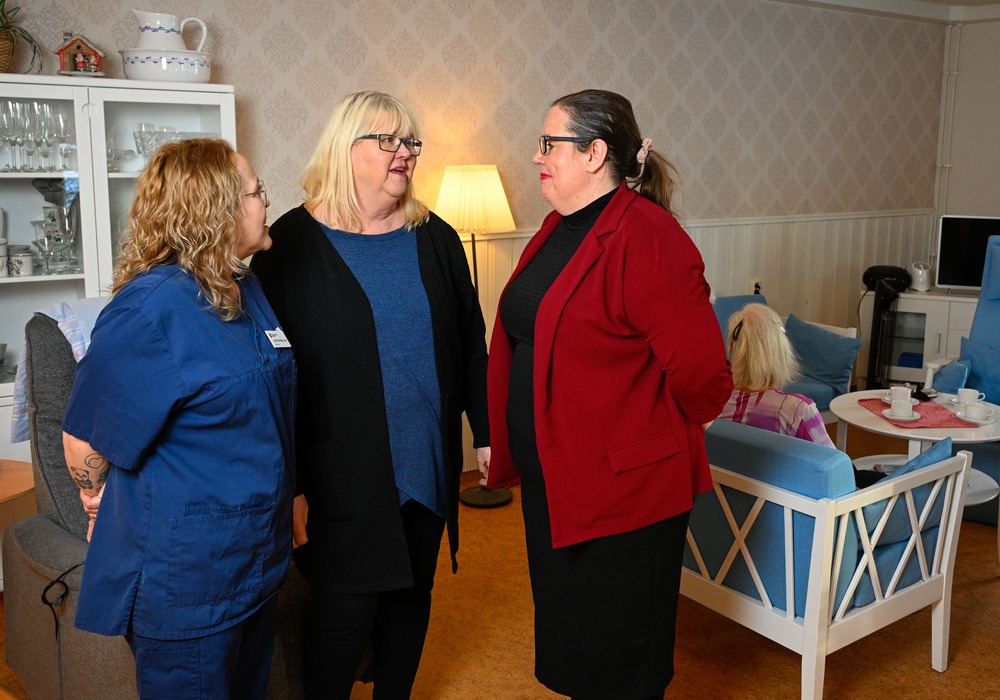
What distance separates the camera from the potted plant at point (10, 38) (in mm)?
2871

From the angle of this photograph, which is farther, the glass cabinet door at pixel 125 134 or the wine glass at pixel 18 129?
the glass cabinet door at pixel 125 134

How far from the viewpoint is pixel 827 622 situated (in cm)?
229

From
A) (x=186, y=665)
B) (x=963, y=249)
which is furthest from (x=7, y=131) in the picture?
(x=963, y=249)

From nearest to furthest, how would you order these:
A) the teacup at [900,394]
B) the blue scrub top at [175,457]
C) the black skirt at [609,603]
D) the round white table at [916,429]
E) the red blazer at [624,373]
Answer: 1. the blue scrub top at [175,457]
2. the red blazer at [624,373]
3. the black skirt at [609,603]
4. the round white table at [916,429]
5. the teacup at [900,394]

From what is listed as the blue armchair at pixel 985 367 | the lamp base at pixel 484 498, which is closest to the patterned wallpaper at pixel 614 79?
the lamp base at pixel 484 498

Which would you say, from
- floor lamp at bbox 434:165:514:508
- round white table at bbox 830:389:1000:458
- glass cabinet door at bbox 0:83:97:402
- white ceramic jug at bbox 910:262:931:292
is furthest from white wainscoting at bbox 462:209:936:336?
glass cabinet door at bbox 0:83:97:402

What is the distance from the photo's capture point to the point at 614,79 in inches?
182

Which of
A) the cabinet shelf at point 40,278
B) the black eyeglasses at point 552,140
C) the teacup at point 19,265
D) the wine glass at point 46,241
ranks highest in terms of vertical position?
the black eyeglasses at point 552,140

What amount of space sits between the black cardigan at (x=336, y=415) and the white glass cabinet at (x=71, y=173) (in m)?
1.35

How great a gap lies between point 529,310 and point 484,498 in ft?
7.88

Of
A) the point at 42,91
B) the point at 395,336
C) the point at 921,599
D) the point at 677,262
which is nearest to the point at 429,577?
the point at 395,336

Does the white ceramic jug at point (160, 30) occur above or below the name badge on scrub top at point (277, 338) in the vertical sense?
above

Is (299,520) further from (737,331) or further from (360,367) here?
(737,331)

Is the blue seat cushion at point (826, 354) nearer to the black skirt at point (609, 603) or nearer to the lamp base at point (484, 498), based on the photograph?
the lamp base at point (484, 498)
